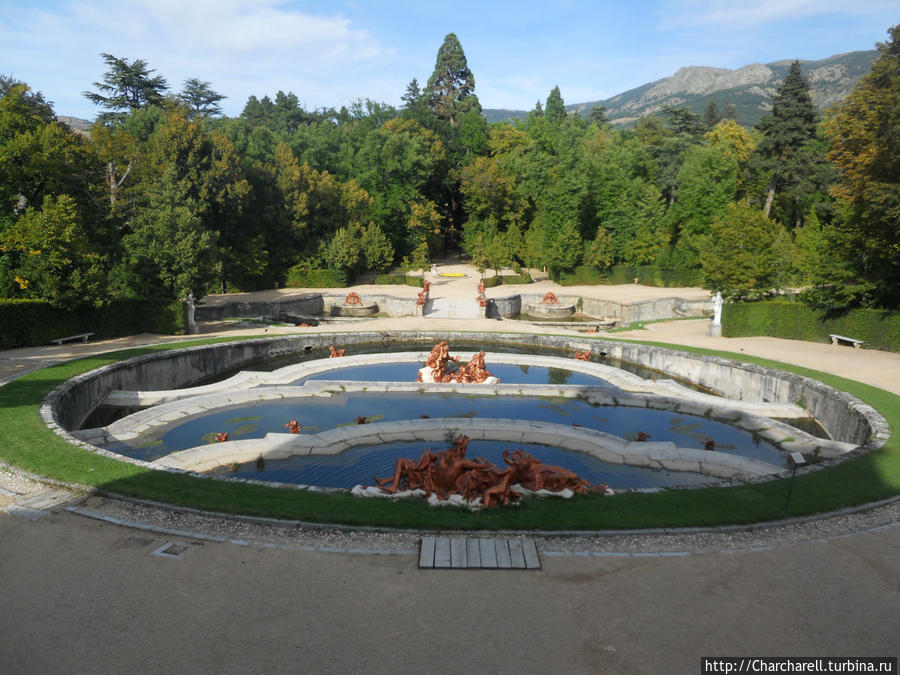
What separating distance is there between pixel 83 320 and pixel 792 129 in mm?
61657

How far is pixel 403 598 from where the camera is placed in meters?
7.88

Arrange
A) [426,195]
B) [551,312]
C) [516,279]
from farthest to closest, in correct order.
Result: 1. [426,195]
2. [516,279]
3. [551,312]

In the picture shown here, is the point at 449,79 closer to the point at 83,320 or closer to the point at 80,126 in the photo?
the point at 83,320

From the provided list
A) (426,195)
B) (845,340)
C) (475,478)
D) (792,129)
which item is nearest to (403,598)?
(475,478)

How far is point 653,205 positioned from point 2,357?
178 ft

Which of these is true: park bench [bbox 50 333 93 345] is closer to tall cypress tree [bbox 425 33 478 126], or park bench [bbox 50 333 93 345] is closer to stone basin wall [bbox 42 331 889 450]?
stone basin wall [bbox 42 331 889 450]

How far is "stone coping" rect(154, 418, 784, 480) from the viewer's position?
15.5 m

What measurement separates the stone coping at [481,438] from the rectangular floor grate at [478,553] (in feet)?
24.1

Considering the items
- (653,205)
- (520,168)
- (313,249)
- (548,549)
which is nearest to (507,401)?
(548,549)

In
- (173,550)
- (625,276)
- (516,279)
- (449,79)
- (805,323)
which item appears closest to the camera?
(173,550)

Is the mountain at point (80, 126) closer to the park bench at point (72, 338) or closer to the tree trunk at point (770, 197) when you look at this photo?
the park bench at point (72, 338)

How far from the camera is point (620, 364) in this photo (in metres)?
29.7

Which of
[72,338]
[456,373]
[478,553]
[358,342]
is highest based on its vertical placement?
[72,338]

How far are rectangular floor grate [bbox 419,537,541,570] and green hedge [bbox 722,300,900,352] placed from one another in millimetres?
25999
